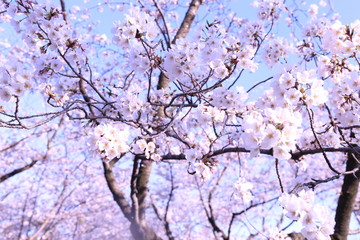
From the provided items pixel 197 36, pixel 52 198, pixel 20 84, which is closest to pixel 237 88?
pixel 197 36

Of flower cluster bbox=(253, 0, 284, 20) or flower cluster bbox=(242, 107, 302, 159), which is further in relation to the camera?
flower cluster bbox=(253, 0, 284, 20)

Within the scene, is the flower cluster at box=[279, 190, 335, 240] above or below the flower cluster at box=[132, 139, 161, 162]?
below

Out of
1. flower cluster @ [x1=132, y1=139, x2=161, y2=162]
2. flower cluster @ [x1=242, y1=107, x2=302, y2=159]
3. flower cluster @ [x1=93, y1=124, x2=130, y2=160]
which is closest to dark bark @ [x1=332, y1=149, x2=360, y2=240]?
flower cluster @ [x1=132, y1=139, x2=161, y2=162]

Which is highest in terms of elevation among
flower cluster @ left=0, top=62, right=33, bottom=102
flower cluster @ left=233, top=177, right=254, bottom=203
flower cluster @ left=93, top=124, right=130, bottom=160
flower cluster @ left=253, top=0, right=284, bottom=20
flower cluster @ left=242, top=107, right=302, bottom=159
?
flower cluster @ left=253, top=0, right=284, bottom=20

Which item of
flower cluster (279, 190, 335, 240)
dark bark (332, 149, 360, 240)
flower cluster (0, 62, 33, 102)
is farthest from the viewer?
dark bark (332, 149, 360, 240)

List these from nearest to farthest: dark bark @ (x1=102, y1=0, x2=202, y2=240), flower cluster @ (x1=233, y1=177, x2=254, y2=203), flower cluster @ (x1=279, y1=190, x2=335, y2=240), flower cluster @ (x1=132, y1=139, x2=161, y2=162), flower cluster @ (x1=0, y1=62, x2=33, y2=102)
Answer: flower cluster @ (x1=279, y1=190, x2=335, y2=240) < flower cluster @ (x1=0, y1=62, x2=33, y2=102) < flower cluster @ (x1=132, y1=139, x2=161, y2=162) < flower cluster @ (x1=233, y1=177, x2=254, y2=203) < dark bark @ (x1=102, y1=0, x2=202, y2=240)

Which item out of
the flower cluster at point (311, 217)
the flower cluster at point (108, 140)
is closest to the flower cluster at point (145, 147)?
the flower cluster at point (108, 140)

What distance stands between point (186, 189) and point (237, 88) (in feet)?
34.7

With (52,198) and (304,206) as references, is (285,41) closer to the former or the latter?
(304,206)

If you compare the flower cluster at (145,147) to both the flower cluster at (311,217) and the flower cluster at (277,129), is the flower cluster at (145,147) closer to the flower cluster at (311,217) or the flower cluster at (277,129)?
the flower cluster at (277,129)

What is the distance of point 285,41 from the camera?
3.63 m

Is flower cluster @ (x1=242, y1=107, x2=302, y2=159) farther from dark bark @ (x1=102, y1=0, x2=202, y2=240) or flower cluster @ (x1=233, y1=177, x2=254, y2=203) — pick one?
dark bark @ (x1=102, y1=0, x2=202, y2=240)

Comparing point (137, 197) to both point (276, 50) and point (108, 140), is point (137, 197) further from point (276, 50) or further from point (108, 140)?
point (276, 50)

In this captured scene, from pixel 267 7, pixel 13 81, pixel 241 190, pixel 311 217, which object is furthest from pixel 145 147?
pixel 267 7
